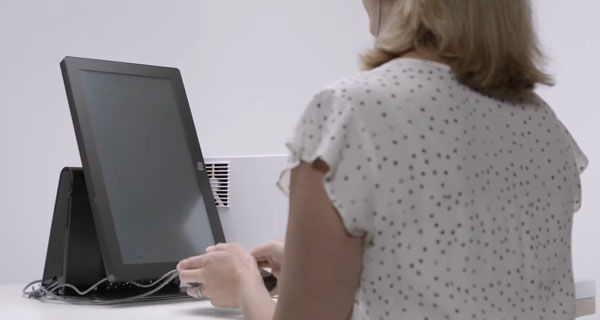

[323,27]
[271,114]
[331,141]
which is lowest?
[271,114]

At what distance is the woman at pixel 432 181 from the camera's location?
30.7 inches

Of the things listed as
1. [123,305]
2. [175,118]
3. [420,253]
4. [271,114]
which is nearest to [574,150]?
[420,253]

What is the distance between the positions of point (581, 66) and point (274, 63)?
114 centimetres

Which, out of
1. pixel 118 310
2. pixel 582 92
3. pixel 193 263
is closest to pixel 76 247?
pixel 118 310

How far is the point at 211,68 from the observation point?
3.22m

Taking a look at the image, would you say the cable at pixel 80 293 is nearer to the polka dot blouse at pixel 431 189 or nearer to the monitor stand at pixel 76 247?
the monitor stand at pixel 76 247

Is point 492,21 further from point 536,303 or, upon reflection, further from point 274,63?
point 274,63

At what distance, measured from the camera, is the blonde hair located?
0.85 m

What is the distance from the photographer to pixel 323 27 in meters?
3.30

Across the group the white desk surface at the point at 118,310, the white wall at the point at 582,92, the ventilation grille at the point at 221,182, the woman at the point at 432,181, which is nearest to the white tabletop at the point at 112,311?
the white desk surface at the point at 118,310

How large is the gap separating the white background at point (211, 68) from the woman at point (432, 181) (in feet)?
6.76

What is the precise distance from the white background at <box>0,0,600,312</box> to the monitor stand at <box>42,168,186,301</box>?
4.86ft

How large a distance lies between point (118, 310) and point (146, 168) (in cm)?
33

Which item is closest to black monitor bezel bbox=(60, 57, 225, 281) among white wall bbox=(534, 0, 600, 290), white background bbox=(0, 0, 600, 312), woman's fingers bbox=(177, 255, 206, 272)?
woman's fingers bbox=(177, 255, 206, 272)
